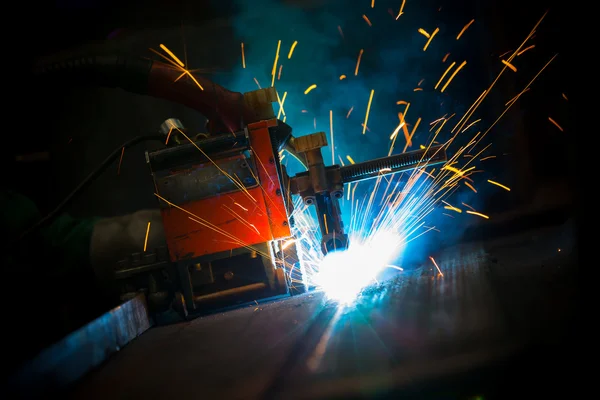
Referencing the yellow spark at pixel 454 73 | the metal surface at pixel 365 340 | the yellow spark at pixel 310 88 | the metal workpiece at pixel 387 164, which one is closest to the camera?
the metal surface at pixel 365 340

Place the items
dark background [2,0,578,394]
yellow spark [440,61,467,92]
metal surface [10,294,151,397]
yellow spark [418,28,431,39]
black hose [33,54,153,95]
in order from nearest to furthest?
metal surface [10,294,151,397], black hose [33,54,153,95], dark background [2,0,578,394], yellow spark [440,61,467,92], yellow spark [418,28,431,39]

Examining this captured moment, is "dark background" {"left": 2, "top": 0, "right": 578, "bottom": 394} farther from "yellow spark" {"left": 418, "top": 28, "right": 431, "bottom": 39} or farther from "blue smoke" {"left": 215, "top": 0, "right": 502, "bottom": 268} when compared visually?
"yellow spark" {"left": 418, "top": 28, "right": 431, "bottom": 39}

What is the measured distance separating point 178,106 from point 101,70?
1.57m

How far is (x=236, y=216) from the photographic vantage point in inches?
99.0

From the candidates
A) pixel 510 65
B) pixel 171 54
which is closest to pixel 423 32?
pixel 510 65

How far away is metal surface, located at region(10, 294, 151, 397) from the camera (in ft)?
4.89

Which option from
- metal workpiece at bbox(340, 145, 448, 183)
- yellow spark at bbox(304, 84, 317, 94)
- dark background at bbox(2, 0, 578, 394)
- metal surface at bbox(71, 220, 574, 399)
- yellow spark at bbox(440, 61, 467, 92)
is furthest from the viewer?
yellow spark at bbox(304, 84, 317, 94)

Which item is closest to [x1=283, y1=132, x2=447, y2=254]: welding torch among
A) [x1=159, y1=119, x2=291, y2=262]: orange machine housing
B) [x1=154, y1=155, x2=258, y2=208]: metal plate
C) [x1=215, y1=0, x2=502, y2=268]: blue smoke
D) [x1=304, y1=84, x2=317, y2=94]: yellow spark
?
[x1=159, y1=119, x2=291, y2=262]: orange machine housing

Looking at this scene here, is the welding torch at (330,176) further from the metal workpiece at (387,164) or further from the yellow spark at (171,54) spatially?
the yellow spark at (171,54)

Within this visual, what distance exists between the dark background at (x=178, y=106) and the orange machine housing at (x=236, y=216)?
179cm

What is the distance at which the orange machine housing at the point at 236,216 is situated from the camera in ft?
8.23

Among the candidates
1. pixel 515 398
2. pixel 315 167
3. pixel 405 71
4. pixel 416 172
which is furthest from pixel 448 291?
pixel 405 71

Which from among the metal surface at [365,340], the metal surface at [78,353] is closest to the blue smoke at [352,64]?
the metal surface at [365,340]

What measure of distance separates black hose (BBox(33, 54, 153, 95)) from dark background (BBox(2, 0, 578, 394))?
0.71 metres
